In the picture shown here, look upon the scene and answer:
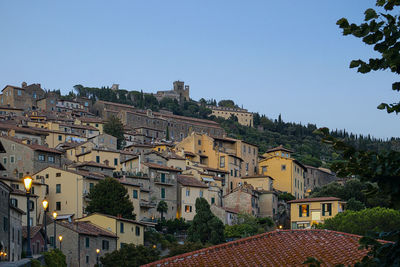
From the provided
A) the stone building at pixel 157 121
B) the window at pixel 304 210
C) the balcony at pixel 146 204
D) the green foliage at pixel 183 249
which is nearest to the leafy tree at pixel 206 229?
the balcony at pixel 146 204

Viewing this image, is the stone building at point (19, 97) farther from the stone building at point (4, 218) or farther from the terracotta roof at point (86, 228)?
the stone building at point (4, 218)

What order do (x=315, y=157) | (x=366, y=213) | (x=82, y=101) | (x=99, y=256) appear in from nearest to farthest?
(x=99, y=256) → (x=366, y=213) → (x=315, y=157) → (x=82, y=101)

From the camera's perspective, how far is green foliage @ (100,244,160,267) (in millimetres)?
58875

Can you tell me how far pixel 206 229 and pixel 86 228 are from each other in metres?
14.8

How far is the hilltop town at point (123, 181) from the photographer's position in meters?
64.5

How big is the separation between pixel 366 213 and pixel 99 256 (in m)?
25.5

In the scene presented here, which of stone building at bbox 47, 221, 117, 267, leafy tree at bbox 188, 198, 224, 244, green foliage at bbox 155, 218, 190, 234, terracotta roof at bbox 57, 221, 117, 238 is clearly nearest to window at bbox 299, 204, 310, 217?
green foliage at bbox 155, 218, 190, 234

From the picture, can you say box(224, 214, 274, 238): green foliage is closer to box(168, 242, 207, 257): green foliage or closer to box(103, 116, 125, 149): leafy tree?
box(168, 242, 207, 257): green foliage

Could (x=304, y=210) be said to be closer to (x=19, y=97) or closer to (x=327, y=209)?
(x=327, y=209)

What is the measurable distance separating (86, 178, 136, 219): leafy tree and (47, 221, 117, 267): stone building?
310 inches

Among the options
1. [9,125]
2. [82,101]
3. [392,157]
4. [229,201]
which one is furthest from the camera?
[82,101]

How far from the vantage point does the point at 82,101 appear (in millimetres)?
181750

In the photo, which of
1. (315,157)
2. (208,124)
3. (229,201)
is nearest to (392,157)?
(229,201)

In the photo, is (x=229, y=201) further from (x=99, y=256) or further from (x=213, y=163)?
(x=99, y=256)
